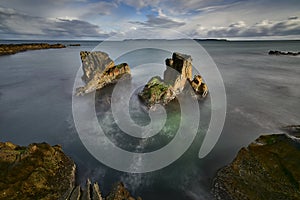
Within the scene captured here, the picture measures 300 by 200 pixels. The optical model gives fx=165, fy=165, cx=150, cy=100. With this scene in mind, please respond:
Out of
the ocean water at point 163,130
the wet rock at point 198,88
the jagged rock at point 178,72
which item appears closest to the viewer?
the ocean water at point 163,130

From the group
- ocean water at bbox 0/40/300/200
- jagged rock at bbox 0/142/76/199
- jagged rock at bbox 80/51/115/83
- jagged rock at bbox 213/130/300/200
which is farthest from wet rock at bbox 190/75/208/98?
jagged rock at bbox 0/142/76/199

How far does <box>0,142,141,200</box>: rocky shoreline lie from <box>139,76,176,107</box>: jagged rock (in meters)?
13.0

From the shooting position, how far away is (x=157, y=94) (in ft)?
72.9

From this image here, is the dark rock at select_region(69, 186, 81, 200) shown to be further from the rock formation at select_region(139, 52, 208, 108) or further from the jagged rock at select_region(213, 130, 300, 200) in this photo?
the rock formation at select_region(139, 52, 208, 108)

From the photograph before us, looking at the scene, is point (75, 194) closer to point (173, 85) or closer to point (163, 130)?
point (163, 130)

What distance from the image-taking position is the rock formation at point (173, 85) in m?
22.3

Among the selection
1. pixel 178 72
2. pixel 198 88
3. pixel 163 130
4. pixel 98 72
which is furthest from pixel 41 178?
pixel 198 88

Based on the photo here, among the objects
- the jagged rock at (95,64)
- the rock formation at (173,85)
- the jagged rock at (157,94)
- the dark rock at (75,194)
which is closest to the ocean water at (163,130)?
the jagged rock at (157,94)

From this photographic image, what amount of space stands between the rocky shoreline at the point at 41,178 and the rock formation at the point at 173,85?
13110 mm

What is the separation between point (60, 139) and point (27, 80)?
29.8 metres

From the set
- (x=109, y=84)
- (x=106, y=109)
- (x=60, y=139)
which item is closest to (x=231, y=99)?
(x=106, y=109)

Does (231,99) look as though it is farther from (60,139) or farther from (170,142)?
(60,139)

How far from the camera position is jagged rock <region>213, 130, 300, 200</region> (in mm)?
7910

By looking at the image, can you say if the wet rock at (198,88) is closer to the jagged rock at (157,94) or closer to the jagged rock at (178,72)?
the jagged rock at (178,72)
